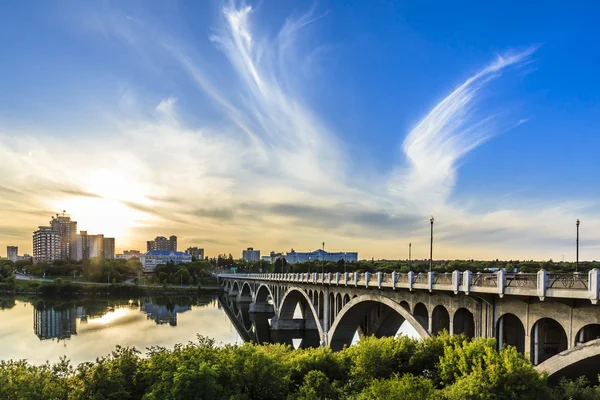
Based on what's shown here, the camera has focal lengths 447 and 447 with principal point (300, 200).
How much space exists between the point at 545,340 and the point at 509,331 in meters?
2.54

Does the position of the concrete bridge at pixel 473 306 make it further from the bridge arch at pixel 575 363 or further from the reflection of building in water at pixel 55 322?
the reflection of building in water at pixel 55 322

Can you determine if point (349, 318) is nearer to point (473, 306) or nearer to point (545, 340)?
point (473, 306)

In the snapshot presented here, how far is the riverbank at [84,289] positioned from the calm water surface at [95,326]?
31.1ft

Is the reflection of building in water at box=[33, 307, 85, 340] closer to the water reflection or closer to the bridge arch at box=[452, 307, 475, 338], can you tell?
the water reflection

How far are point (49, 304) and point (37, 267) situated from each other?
7450 cm

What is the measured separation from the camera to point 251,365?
18875mm

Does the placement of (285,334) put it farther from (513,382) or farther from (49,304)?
(49,304)

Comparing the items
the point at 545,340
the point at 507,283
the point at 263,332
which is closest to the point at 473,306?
the point at 507,283

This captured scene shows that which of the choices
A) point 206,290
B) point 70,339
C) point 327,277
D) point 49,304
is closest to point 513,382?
point 327,277

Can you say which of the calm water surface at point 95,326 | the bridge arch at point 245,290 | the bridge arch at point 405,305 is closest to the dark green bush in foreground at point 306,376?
the bridge arch at point 405,305

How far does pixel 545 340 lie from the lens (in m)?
19.2

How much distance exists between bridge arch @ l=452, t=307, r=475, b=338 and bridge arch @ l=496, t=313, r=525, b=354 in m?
3.39

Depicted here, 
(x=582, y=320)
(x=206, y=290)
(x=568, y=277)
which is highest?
(x=568, y=277)

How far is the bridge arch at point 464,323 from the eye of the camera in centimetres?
2523
